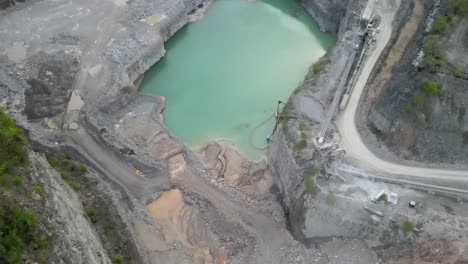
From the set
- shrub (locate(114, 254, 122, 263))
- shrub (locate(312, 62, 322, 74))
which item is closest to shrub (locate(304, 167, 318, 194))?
shrub (locate(312, 62, 322, 74))

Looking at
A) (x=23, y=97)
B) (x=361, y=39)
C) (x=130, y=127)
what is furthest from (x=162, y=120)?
(x=361, y=39)

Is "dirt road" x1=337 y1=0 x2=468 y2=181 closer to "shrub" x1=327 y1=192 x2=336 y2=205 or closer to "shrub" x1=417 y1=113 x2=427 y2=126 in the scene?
"shrub" x1=417 y1=113 x2=427 y2=126

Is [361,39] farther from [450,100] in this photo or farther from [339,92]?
[450,100]

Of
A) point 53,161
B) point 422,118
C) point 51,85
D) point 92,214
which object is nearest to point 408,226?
point 422,118

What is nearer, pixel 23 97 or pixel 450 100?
pixel 450 100

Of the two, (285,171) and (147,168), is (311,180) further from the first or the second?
(147,168)

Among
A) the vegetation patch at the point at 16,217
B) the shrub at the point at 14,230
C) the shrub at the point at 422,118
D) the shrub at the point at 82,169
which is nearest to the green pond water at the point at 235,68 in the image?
the shrub at the point at 82,169

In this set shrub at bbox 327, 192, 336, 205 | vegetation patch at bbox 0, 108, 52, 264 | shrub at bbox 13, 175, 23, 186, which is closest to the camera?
vegetation patch at bbox 0, 108, 52, 264
